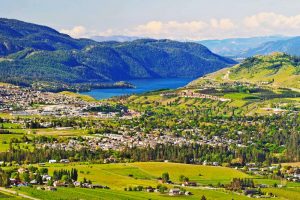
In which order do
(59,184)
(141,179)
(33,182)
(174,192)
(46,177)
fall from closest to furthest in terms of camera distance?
(174,192)
(33,182)
(59,184)
(46,177)
(141,179)

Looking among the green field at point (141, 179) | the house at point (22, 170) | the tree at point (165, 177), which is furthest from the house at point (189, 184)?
the house at point (22, 170)

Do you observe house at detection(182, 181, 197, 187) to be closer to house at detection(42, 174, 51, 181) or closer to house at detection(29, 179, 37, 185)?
house at detection(42, 174, 51, 181)

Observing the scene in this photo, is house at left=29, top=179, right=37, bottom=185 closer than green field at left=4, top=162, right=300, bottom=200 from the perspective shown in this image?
No

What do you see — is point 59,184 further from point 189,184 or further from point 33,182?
point 189,184

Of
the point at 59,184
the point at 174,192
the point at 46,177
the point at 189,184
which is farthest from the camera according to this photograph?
the point at 189,184

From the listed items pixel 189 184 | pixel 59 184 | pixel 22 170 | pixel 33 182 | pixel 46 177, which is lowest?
pixel 189 184

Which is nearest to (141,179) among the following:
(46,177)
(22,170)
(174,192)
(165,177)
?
(165,177)

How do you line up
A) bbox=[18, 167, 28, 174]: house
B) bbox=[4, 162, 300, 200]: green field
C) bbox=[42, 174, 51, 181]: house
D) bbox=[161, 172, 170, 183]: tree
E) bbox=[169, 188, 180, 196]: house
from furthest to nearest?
1. bbox=[161, 172, 170, 183]: tree
2. bbox=[18, 167, 28, 174]: house
3. bbox=[42, 174, 51, 181]: house
4. bbox=[169, 188, 180, 196]: house
5. bbox=[4, 162, 300, 200]: green field

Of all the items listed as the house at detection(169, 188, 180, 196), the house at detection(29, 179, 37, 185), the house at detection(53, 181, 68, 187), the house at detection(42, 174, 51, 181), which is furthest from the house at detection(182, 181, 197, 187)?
the house at detection(29, 179, 37, 185)
